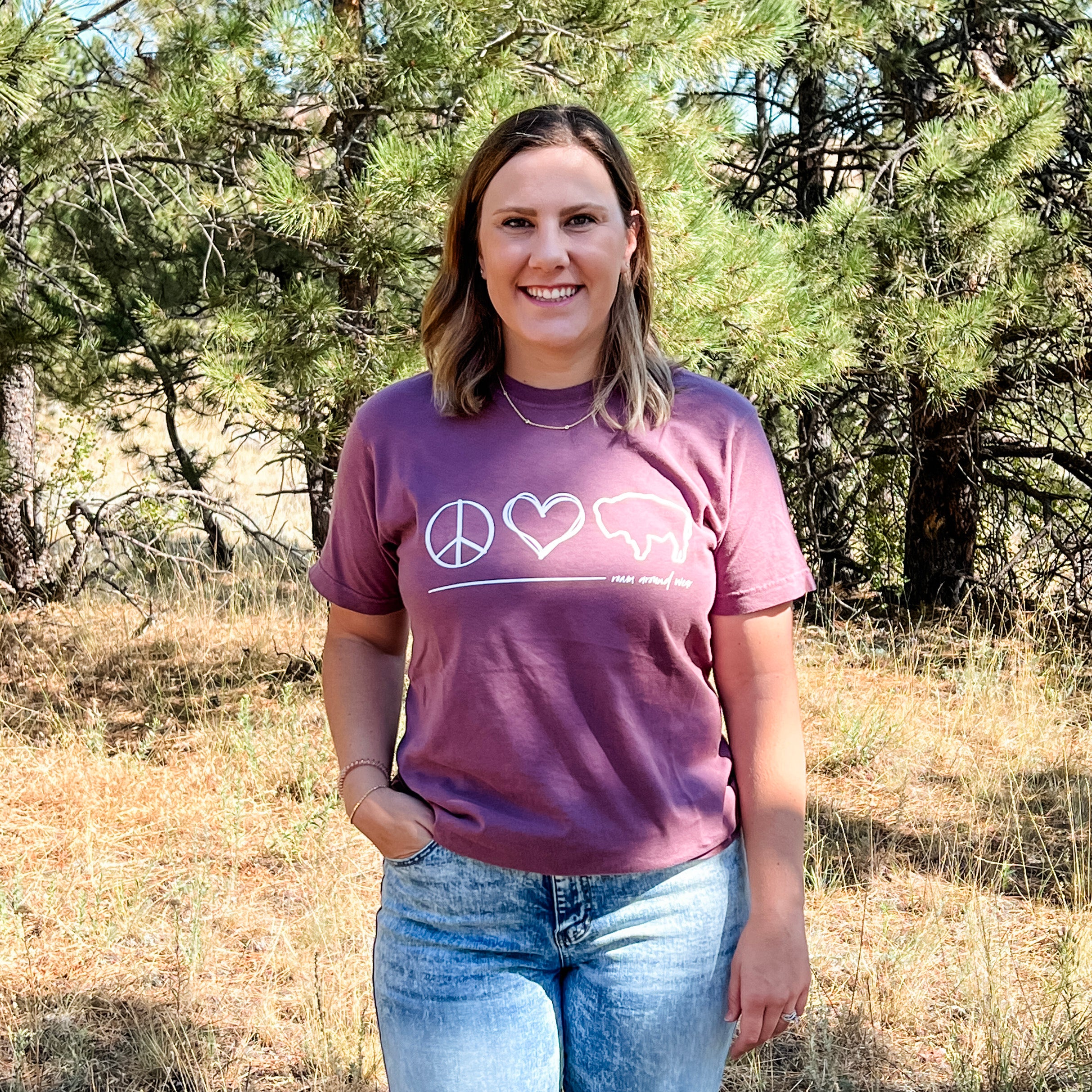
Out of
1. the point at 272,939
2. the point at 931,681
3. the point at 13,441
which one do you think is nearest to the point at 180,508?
the point at 13,441

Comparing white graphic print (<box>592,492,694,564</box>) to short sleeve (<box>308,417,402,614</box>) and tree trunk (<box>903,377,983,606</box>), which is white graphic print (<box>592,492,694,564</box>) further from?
tree trunk (<box>903,377,983,606</box>)

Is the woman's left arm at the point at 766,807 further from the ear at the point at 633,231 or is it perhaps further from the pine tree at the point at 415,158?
the pine tree at the point at 415,158

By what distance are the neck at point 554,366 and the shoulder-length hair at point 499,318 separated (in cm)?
2

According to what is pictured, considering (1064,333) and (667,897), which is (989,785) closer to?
(1064,333)

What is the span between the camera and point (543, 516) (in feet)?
4.65

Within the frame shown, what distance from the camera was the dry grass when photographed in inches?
109

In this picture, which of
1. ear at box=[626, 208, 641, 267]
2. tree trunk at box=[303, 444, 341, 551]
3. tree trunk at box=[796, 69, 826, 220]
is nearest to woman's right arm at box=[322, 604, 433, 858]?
ear at box=[626, 208, 641, 267]

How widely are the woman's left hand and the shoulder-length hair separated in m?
0.62

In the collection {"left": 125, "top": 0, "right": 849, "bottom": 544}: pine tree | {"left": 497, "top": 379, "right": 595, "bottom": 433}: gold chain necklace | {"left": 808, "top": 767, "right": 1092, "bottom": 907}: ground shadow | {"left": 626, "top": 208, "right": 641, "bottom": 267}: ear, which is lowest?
{"left": 808, "top": 767, "right": 1092, "bottom": 907}: ground shadow

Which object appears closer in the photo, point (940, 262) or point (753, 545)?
point (753, 545)

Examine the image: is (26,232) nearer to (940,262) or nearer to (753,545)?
(940,262)

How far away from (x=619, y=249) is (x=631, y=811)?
72 cm

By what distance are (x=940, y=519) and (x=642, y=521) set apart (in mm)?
6010

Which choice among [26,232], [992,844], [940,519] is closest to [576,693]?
[992,844]
